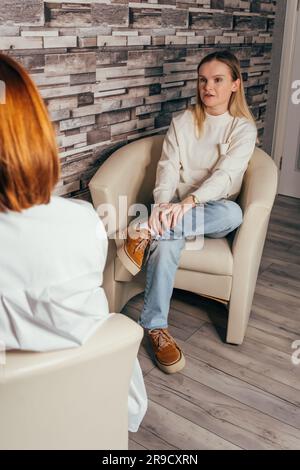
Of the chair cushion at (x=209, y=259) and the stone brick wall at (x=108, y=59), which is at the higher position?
the stone brick wall at (x=108, y=59)

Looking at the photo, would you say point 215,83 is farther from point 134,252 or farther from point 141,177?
point 134,252

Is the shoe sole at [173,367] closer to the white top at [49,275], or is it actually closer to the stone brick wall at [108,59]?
the stone brick wall at [108,59]

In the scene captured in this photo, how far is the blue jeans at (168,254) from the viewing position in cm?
203

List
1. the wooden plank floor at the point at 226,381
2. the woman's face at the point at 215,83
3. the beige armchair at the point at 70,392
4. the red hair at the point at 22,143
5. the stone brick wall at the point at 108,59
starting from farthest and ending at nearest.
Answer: the woman's face at the point at 215,83 < the stone brick wall at the point at 108,59 < the wooden plank floor at the point at 226,381 < the beige armchair at the point at 70,392 < the red hair at the point at 22,143

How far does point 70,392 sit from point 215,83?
1549 millimetres

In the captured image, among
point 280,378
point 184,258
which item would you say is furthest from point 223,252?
point 280,378

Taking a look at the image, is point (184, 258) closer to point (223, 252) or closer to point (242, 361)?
point (223, 252)

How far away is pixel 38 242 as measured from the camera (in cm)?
98

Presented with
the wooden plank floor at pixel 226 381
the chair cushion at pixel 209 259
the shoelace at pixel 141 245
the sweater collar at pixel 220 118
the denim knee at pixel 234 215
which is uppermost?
the sweater collar at pixel 220 118

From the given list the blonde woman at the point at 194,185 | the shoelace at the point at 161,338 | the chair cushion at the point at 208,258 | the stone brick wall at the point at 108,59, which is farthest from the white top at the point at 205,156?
the shoelace at the point at 161,338

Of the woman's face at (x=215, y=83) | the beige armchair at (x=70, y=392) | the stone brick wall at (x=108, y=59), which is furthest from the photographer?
the woman's face at (x=215, y=83)

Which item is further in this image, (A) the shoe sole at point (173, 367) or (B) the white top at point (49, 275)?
(A) the shoe sole at point (173, 367)

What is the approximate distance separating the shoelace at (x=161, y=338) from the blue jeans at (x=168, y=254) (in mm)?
24

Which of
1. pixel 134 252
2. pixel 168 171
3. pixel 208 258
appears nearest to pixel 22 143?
pixel 134 252
